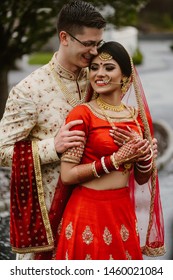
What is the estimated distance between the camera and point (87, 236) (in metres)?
3.75

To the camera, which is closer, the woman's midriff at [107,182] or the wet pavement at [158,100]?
the woman's midriff at [107,182]

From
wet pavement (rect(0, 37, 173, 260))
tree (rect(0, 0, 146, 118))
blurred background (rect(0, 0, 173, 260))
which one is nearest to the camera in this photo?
wet pavement (rect(0, 37, 173, 260))

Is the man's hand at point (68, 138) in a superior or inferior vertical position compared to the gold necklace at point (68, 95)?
inferior

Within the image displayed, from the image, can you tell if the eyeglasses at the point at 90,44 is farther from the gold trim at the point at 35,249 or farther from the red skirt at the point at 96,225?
the gold trim at the point at 35,249

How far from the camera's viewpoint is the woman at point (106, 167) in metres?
3.67

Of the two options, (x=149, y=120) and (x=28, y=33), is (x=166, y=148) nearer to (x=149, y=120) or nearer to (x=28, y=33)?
(x=28, y=33)

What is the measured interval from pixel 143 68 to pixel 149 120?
17.0m

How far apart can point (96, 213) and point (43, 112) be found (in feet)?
1.82

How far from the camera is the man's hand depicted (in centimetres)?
363

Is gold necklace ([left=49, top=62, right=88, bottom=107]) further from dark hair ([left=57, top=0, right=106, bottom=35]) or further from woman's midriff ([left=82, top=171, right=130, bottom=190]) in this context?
woman's midriff ([left=82, top=171, right=130, bottom=190])

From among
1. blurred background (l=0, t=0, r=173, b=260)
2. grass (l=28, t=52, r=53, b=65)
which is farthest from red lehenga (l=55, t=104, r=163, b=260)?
grass (l=28, t=52, r=53, b=65)

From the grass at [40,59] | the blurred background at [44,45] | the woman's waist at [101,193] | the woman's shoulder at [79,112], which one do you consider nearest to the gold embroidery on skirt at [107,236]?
the woman's waist at [101,193]

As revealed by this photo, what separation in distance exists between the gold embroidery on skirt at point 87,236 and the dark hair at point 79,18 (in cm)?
92

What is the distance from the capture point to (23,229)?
3.93 m
